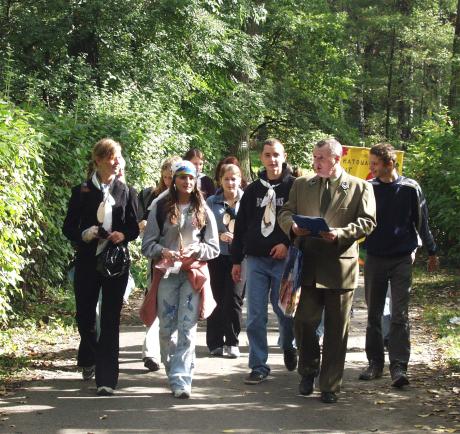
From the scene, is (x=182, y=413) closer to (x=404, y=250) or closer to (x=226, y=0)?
(x=404, y=250)

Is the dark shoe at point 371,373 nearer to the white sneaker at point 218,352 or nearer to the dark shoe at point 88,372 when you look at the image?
the white sneaker at point 218,352

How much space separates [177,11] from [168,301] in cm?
1228

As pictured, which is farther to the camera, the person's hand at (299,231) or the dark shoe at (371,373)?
the dark shoe at (371,373)

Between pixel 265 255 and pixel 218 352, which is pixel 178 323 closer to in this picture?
pixel 265 255

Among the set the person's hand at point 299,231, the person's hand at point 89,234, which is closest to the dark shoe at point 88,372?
the person's hand at point 89,234

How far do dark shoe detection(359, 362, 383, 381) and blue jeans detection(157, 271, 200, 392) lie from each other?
172cm

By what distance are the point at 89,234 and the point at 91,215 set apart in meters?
0.25

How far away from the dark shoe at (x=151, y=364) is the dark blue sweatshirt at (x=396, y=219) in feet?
7.90

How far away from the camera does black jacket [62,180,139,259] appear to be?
821cm

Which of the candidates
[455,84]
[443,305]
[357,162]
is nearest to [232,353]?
[443,305]

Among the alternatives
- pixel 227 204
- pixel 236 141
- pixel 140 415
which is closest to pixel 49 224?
pixel 227 204

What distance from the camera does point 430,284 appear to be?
57.3 feet

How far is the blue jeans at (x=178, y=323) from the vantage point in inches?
316

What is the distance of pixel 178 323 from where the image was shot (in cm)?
820
